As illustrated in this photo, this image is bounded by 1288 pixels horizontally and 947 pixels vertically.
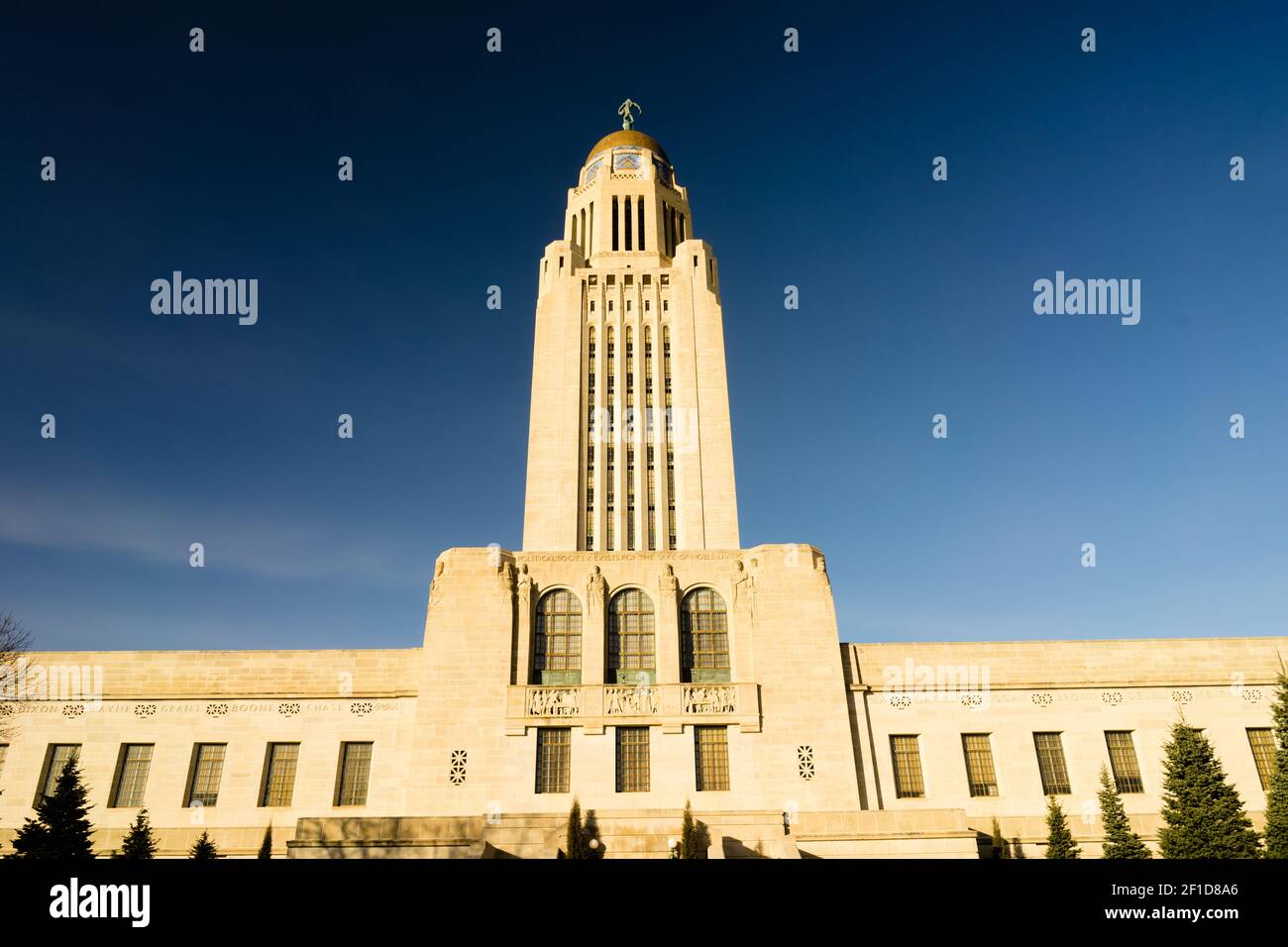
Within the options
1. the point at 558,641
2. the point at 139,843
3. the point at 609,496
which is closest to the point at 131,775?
the point at 139,843

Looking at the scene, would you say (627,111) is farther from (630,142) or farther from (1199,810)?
(1199,810)

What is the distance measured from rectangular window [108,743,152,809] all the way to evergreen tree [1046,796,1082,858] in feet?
108

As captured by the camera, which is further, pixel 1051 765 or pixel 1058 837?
pixel 1051 765

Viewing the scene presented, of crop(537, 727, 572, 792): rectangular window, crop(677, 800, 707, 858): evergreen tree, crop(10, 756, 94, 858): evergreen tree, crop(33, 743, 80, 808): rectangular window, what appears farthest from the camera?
crop(33, 743, 80, 808): rectangular window

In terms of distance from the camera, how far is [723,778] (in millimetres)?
28328

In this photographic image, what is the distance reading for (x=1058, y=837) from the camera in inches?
1056

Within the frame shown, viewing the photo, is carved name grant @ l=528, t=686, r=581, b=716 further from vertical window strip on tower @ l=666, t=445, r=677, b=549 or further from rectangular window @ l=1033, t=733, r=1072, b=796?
rectangular window @ l=1033, t=733, r=1072, b=796

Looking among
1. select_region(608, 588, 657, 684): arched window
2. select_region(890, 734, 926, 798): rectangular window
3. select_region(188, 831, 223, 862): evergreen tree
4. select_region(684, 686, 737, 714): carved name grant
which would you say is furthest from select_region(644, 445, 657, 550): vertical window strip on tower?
select_region(188, 831, 223, 862): evergreen tree

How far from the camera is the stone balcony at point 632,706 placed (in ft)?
94.6

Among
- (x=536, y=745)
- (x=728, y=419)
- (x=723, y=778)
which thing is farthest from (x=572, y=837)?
(x=728, y=419)

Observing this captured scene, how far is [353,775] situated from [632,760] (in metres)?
10.7

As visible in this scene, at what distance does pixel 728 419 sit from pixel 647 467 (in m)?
5.97

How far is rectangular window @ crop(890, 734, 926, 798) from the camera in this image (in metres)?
29.3
